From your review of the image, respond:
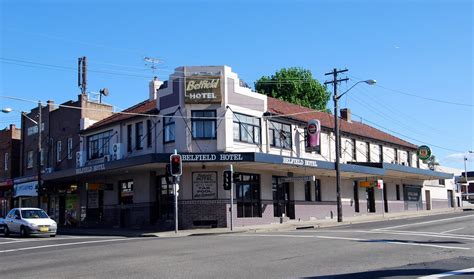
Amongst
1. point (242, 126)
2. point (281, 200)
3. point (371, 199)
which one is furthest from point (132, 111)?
point (371, 199)

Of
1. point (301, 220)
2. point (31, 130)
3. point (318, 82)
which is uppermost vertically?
point (318, 82)

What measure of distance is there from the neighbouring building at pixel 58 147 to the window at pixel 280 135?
12.7 m

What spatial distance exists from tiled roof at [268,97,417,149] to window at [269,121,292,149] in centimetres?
77

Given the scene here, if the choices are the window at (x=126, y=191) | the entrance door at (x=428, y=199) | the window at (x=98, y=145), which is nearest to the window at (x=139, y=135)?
the window at (x=126, y=191)

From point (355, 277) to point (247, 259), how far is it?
3.81m

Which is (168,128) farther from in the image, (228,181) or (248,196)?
(248,196)

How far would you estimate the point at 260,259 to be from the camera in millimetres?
13969

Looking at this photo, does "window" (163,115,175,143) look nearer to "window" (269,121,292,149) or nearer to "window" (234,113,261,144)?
"window" (234,113,261,144)

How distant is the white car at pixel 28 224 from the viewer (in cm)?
2595

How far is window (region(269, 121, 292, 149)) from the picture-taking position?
1352 inches

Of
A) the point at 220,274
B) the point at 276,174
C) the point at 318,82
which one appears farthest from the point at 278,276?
the point at 318,82

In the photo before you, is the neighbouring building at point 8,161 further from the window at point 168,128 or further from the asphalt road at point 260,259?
the asphalt road at point 260,259

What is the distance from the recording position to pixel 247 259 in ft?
46.0

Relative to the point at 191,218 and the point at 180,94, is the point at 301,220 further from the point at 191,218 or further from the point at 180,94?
the point at 180,94
